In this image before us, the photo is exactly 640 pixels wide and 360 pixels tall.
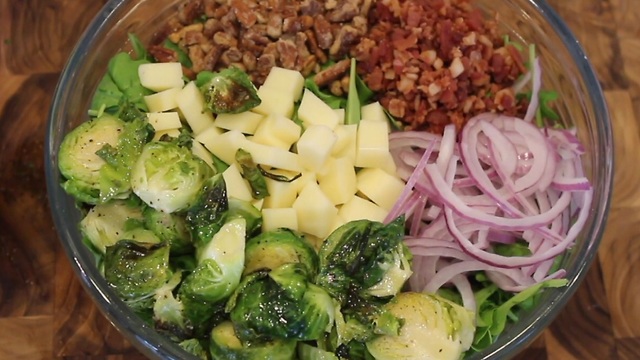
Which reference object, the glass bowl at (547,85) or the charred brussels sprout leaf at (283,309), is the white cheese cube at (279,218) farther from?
the glass bowl at (547,85)

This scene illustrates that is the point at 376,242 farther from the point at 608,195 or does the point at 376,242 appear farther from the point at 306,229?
the point at 608,195

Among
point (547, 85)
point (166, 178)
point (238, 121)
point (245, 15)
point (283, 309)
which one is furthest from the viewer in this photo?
point (547, 85)

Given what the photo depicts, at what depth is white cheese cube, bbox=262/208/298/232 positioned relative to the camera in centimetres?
154

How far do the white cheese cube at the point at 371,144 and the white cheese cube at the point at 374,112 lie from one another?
0.05 metres

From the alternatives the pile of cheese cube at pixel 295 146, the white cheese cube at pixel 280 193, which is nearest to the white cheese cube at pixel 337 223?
the pile of cheese cube at pixel 295 146

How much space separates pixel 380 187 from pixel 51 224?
808 mm

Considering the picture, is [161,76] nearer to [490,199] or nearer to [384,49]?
[384,49]

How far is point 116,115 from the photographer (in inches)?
65.8

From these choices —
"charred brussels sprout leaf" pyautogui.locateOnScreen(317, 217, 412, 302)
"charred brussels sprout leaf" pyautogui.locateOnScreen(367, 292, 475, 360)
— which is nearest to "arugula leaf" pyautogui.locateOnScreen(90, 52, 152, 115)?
"charred brussels sprout leaf" pyautogui.locateOnScreen(317, 217, 412, 302)

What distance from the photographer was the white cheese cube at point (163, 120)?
1625 millimetres

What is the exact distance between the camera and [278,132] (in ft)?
5.29

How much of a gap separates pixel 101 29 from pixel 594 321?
4.53ft

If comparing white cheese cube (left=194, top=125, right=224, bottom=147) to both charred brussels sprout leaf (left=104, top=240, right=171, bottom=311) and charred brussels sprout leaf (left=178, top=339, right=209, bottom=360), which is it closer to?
charred brussels sprout leaf (left=104, top=240, right=171, bottom=311)

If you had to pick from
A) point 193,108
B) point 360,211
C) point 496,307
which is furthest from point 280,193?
point 496,307
